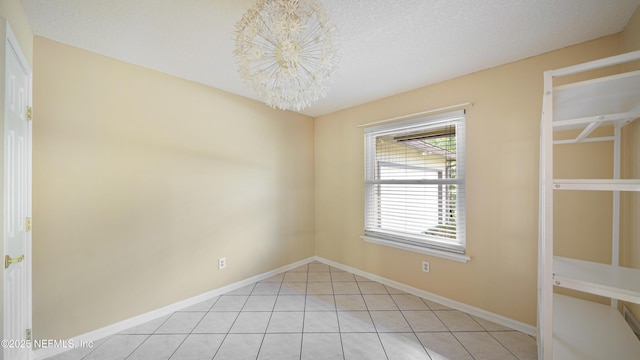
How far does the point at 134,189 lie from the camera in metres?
2.14

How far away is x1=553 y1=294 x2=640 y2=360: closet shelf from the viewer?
3.83 ft

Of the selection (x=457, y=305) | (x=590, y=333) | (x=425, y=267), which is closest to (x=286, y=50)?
(x=590, y=333)

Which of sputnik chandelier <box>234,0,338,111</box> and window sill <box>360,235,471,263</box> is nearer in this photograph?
sputnik chandelier <box>234,0,338,111</box>

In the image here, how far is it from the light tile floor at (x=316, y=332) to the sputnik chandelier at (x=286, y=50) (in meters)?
1.88

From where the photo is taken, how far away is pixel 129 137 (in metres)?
2.12

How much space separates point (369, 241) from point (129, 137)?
9.40 feet

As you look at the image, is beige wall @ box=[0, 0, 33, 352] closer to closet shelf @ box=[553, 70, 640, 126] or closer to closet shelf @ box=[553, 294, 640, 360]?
closet shelf @ box=[553, 70, 640, 126]

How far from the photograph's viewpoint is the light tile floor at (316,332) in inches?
69.4

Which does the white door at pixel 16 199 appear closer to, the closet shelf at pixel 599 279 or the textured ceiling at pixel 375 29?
the textured ceiling at pixel 375 29

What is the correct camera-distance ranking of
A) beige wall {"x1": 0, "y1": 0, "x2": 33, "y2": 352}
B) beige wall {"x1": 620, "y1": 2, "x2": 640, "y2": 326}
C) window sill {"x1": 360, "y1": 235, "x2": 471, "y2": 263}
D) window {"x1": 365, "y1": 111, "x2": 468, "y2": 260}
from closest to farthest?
1. beige wall {"x1": 0, "y1": 0, "x2": 33, "y2": 352}
2. beige wall {"x1": 620, "y1": 2, "x2": 640, "y2": 326}
3. window sill {"x1": 360, "y1": 235, "x2": 471, "y2": 263}
4. window {"x1": 365, "y1": 111, "x2": 468, "y2": 260}

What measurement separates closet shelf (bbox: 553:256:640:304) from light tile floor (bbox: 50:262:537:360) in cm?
92

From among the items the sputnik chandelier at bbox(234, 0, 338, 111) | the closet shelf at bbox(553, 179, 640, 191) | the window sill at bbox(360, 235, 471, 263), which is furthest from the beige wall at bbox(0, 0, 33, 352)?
the window sill at bbox(360, 235, 471, 263)

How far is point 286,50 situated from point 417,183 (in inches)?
83.9

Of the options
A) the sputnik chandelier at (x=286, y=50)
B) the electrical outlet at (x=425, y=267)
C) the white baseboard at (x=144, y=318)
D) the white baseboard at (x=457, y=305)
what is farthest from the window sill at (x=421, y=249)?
the sputnik chandelier at (x=286, y=50)
